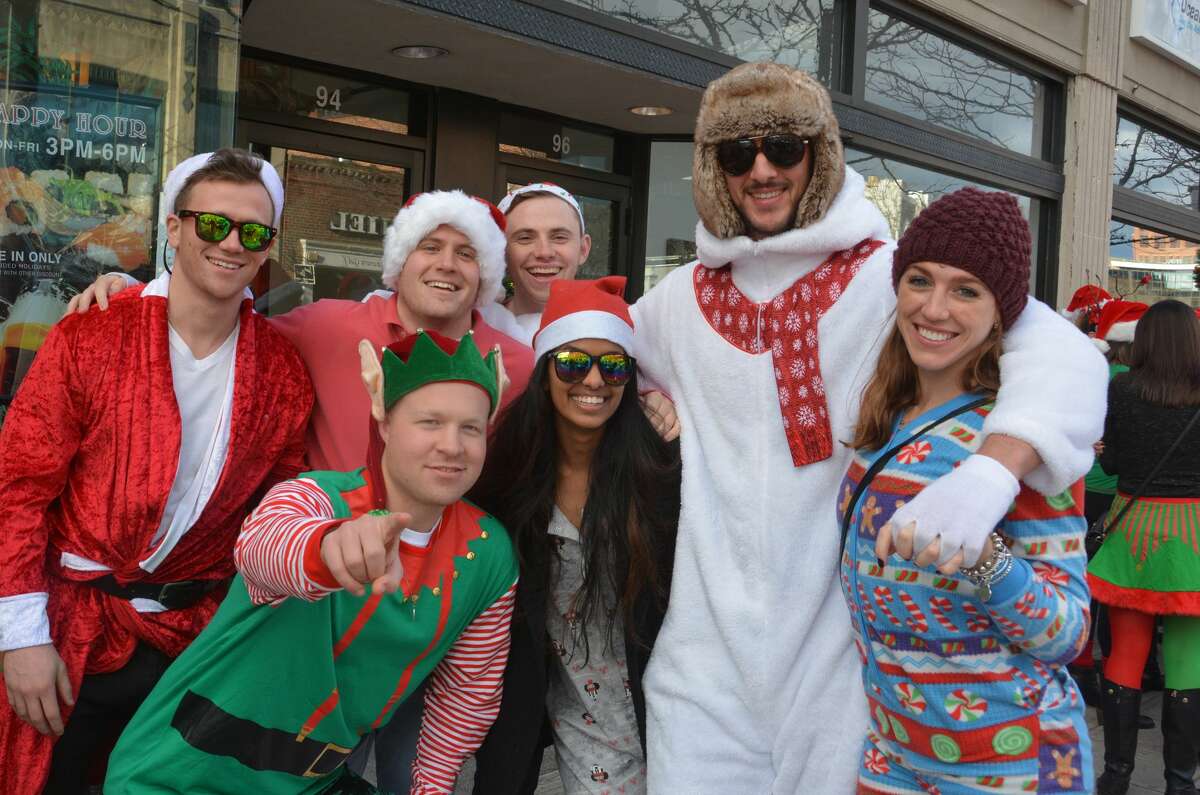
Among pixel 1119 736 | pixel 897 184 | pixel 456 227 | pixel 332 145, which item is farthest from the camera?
pixel 897 184

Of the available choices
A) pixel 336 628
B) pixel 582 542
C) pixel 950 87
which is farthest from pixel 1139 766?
pixel 950 87

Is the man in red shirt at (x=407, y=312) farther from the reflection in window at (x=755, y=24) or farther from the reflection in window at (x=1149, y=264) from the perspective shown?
the reflection in window at (x=1149, y=264)

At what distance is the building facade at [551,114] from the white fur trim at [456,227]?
62.5 inches

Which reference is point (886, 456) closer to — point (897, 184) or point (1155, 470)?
point (1155, 470)

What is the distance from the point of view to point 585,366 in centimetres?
235

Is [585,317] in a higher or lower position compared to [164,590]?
higher

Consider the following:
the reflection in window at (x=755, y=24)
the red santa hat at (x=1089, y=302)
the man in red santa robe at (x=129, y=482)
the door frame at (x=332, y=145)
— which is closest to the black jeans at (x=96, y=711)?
the man in red santa robe at (x=129, y=482)

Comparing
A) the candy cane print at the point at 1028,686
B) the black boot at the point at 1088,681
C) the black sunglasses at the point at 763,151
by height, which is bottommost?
the black boot at the point at 1088,681

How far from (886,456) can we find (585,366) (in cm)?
73

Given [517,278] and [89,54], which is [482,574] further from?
[89,54]

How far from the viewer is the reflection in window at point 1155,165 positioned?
10773 mm

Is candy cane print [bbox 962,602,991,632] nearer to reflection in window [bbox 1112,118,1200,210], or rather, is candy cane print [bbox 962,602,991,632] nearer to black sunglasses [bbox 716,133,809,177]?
black sunglasses [bbox 716,133,809,177]

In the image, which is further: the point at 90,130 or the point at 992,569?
the point at 90,130

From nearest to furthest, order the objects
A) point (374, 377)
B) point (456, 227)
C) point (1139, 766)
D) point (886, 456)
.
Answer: point (886, 456) < point (374, 377) < point (456, 227) < point (1139, 766)
